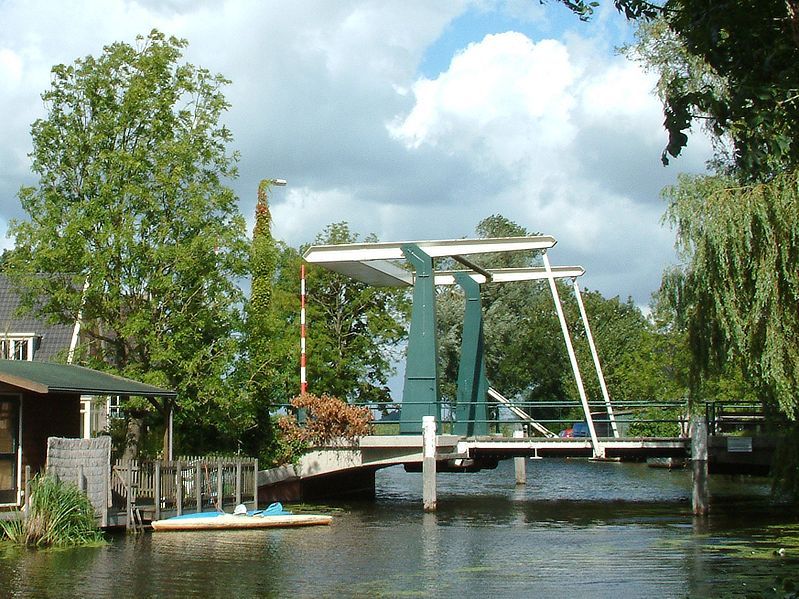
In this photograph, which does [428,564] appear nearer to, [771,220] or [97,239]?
[771,220]

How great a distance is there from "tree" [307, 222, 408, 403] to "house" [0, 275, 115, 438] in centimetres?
1397

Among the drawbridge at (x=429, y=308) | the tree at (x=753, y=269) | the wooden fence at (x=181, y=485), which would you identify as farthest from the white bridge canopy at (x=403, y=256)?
the tree at (x=753, y=269)

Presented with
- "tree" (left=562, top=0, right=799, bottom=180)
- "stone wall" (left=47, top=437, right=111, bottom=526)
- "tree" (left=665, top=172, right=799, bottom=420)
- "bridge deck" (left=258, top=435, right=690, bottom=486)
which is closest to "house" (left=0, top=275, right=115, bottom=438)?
"bridge deck" (left=258, top=435, right=690, bottom=486)

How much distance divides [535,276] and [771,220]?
527 inches

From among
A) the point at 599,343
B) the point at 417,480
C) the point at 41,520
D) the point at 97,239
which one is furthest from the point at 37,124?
the point at 599,343

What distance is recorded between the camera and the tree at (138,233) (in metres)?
25.5

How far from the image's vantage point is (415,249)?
28.8 m

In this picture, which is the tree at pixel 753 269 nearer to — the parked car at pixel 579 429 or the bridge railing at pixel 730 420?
the bridge railing at pixel 730 420

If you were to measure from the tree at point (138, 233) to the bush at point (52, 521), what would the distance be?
237 inches

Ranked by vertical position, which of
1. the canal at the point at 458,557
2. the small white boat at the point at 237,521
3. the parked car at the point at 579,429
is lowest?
the canal at the point at 458,557

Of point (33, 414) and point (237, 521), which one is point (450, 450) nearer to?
point (237, 521)

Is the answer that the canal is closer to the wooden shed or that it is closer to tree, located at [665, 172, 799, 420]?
the wooden shed

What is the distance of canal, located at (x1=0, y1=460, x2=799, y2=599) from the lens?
49.1 feet

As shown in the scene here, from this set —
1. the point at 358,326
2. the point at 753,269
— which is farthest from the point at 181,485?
the point at 358,326
